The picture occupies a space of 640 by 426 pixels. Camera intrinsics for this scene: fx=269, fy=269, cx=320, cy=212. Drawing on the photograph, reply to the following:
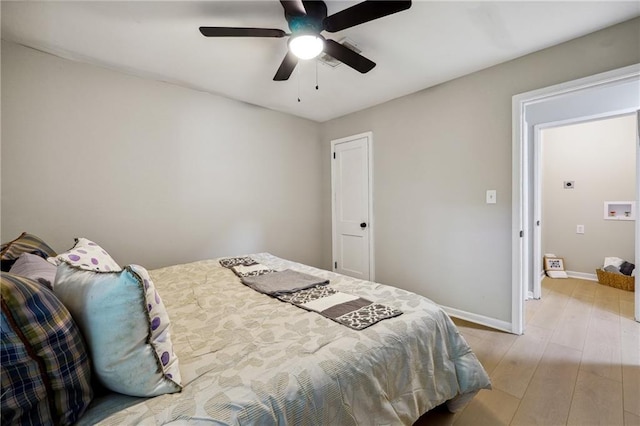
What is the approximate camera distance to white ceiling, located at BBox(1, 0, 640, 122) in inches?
65.2

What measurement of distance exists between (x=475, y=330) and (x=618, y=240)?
295 centimetres

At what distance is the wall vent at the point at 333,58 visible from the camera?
6.46 feet

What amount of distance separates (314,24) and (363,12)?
29 centimetres

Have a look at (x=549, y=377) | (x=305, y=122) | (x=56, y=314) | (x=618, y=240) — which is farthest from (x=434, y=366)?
(x=618, y=240)

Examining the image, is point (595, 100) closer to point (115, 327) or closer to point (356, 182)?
point (356, 182)

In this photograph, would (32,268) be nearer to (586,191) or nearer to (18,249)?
(18,249)

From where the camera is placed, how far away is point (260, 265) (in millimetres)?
2268

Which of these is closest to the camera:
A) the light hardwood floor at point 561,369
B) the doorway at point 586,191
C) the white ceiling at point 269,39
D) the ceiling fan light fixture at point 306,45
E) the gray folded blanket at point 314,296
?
the gray folded blanket at point 314,296

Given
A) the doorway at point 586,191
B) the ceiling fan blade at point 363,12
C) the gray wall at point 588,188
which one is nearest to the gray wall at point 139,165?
the ceiling fan blade at point 363,12

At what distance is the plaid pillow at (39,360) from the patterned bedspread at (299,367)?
3.3 inches

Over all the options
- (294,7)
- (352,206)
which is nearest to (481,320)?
(352,206)

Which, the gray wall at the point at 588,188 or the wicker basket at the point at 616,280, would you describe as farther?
the gray wall at the point at 588,188

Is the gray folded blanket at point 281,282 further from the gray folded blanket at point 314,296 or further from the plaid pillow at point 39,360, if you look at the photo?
the plaid pillow at point 39,360

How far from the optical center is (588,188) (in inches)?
150
